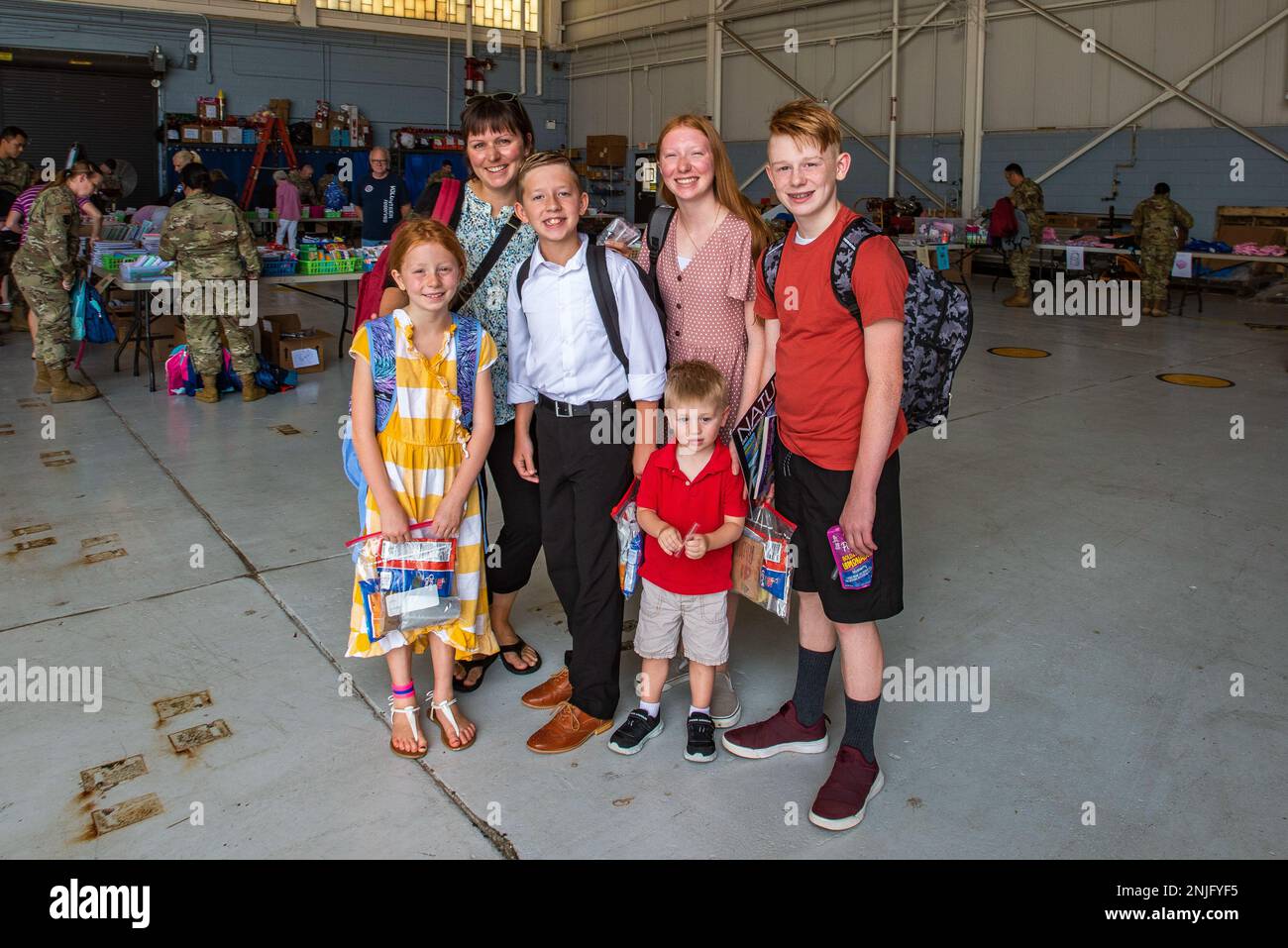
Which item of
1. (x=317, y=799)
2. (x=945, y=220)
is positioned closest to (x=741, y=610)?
(x=317, y=799)

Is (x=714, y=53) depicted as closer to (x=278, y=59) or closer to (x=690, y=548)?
(x=278, y=59)

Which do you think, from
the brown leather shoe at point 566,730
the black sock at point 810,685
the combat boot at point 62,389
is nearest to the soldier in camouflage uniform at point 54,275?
the combat boot at point 62,389

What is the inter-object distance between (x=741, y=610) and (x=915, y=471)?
6.84 feet

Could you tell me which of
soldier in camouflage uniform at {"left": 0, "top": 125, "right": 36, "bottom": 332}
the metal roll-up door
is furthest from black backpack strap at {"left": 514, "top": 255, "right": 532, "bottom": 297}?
the metal roll-up door

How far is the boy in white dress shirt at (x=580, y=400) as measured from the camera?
2.62 metres

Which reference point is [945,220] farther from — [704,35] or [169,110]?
[169,110]

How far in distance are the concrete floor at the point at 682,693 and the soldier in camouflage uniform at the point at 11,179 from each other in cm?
537

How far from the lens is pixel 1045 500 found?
4.94m

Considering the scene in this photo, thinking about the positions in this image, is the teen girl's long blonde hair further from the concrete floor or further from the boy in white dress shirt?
the concrete floor

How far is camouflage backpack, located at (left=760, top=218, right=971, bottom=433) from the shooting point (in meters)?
2.23

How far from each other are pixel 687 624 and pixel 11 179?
34.3ft

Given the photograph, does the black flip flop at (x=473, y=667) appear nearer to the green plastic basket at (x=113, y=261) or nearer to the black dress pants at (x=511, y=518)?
the black dress pants at (x=511, y=518)

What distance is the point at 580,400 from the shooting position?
8.81 ft

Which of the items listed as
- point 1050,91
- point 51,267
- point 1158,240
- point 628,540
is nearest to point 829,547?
point 628,540
